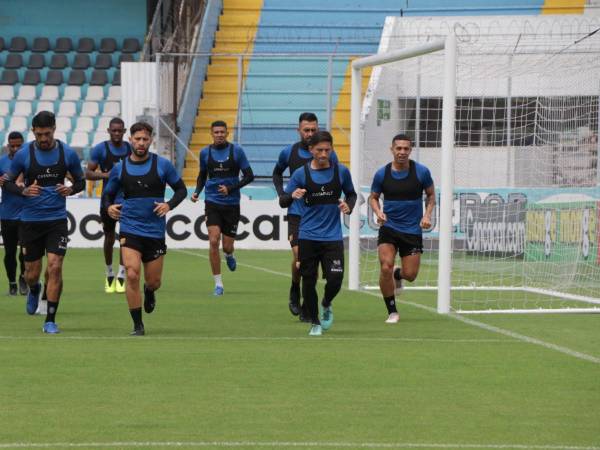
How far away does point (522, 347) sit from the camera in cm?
1236

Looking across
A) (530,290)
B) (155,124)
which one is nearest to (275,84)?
(155,124)

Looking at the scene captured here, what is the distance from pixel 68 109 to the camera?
3562 cm

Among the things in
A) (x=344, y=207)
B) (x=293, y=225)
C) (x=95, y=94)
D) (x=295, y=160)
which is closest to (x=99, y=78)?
(x=95, y=94)

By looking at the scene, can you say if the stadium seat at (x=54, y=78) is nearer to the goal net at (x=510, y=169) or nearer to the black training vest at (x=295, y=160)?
the goal net at (x=510, y=169)

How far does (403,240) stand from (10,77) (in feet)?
80.2

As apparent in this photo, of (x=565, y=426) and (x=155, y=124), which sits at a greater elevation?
(x=155, y=124)

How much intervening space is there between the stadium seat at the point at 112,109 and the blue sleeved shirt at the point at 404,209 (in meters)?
21.2

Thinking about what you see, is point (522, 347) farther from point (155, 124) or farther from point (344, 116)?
point (344, 116)

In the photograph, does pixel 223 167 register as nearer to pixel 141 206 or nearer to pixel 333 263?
pixel 141 206

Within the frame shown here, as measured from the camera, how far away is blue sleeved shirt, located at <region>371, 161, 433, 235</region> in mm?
14781

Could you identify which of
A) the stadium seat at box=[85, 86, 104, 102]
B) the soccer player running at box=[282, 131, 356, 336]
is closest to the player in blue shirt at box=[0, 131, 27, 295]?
the soccer player running at box=[282, 131, 356, 336]

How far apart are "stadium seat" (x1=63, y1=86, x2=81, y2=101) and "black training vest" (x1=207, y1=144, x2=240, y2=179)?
18825mm

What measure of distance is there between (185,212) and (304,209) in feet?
50.6

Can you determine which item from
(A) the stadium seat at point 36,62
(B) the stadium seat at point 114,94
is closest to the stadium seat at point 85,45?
(A) the stadium seat at point 36,62
